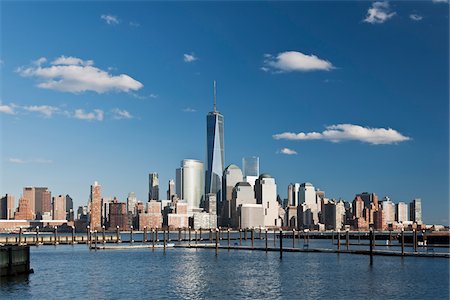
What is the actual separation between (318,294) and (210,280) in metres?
20.4

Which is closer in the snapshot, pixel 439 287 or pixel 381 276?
pixel 439 287

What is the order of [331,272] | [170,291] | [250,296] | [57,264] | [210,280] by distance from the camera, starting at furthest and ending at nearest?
[57,264]
[331,272]
[210,280]
[170,291]
[250,296]

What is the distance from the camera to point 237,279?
88.4 m

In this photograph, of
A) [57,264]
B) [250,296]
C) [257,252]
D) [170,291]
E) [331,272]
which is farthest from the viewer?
[257,252]

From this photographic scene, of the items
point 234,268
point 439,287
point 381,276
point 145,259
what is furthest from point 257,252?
point 439,287

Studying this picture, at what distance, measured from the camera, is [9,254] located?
7975cm

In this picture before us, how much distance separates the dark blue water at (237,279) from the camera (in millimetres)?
72875

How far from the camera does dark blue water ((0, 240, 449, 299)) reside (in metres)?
72.9

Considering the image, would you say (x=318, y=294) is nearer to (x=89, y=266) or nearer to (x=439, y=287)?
(x=439, y=287)

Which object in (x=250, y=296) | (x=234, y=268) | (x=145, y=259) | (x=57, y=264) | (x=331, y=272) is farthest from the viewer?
(x=145, y=259)

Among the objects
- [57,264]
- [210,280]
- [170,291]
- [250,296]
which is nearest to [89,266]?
[57,264]

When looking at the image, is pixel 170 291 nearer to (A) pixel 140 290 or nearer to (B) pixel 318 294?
(A) pixel 140 290

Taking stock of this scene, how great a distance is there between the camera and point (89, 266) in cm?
11262

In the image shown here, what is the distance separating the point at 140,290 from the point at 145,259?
5484cm
